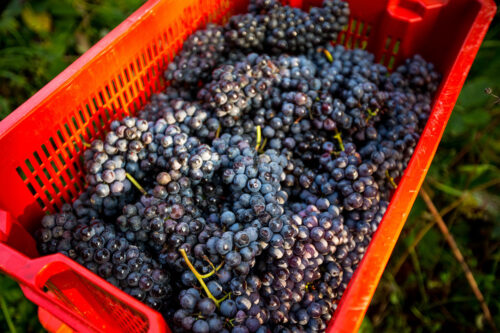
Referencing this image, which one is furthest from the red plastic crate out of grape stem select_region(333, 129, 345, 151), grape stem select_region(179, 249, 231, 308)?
grape stem select_region(333, 129, 345, 151)

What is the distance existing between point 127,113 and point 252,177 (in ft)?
1.84

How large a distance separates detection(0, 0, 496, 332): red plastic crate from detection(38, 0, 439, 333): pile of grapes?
0.08 metres

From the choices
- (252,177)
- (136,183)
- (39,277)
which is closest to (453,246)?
(252,177)

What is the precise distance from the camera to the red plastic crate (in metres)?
0.78

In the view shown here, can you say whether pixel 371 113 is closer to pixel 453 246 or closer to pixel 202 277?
pixel 202 277

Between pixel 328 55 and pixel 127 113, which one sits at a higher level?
pixel 328 55

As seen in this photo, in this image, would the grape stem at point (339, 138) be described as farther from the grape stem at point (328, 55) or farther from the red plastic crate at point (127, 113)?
the grape stem at point (328, 55)

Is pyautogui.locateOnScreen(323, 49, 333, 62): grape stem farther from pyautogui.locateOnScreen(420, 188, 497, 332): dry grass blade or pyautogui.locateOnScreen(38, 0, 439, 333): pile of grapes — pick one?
pyautogui.locateOnScreen(420, 188, 497, 332): dry grass blade

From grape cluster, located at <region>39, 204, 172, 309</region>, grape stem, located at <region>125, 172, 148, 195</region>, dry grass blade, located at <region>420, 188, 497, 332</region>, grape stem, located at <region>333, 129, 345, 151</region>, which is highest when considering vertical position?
grape stem, located at <region>333, 129, 345, 151</region>

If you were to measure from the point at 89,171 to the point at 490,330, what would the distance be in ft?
6.23

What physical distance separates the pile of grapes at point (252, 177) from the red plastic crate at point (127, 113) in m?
0.08

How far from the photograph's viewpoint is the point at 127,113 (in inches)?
54.1

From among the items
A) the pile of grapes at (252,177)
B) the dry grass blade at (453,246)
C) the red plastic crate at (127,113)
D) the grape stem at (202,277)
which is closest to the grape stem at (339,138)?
the pile of grapes at (252,177)

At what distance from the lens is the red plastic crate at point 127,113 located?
0.78 metres
